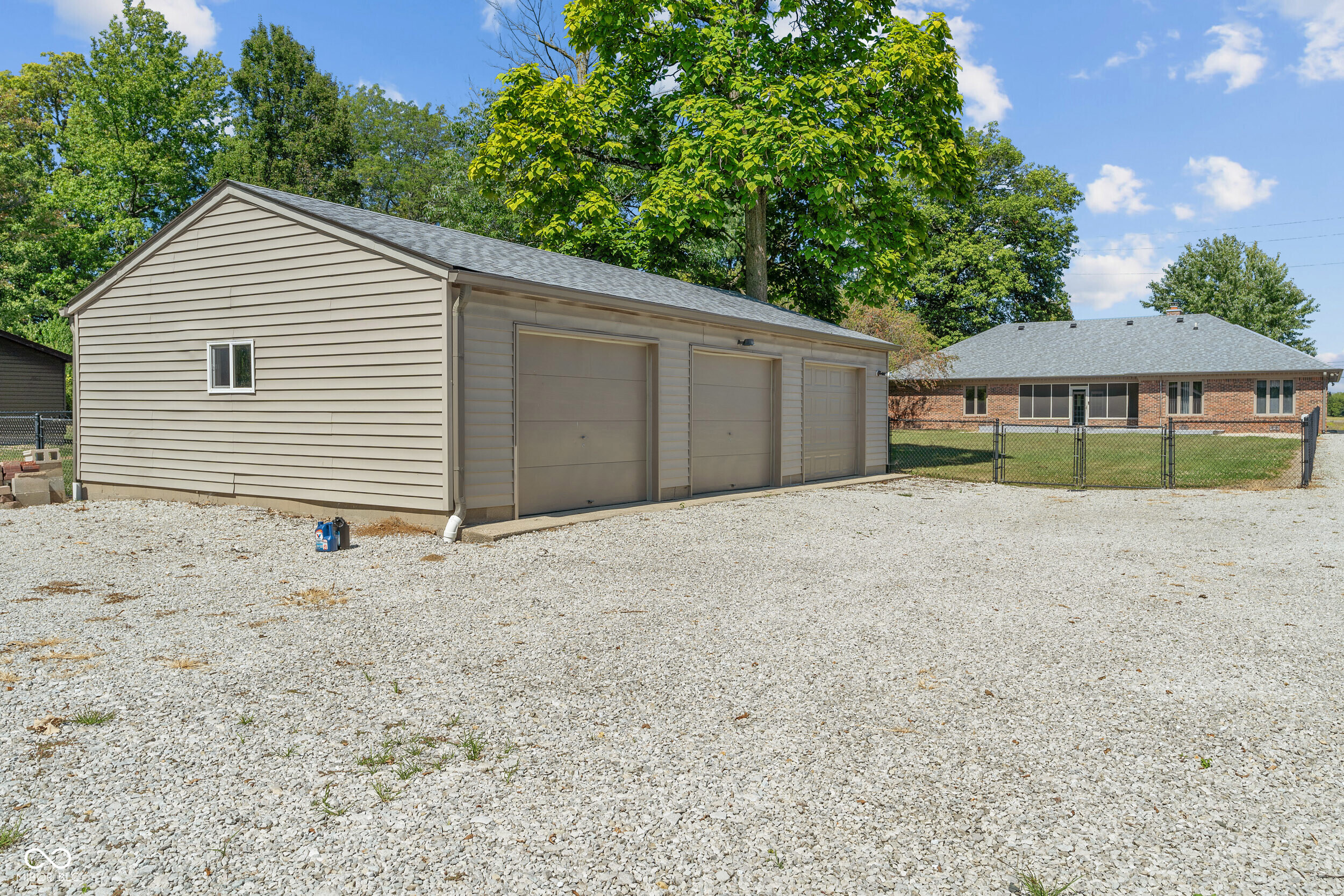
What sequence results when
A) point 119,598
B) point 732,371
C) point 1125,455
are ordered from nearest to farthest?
point 119,598 → point 732,371 → point 1125,455

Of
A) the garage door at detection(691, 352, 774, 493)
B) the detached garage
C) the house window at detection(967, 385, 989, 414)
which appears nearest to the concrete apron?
the detached garage

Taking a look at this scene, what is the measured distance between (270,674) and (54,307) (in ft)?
113

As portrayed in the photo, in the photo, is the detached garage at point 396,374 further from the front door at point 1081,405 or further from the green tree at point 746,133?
the front door at point 1081,405

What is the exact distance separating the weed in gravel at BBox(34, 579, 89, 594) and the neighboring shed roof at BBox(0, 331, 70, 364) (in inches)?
986

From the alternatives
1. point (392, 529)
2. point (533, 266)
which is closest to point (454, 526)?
point (392, 529)

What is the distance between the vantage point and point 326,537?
7926 millimetres

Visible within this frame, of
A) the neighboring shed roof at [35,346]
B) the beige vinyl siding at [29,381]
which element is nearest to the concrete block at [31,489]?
the beige vinyl siding at [29,381]

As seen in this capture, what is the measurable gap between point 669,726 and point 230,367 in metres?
9.57

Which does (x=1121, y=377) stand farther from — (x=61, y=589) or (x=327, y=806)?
(x=327, y=806)

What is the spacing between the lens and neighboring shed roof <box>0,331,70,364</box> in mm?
25250

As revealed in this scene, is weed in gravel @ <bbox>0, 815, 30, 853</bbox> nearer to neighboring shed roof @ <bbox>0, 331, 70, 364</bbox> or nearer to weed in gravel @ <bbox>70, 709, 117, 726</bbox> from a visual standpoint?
weed in gravel @ <bbox>70, 709, 117, 726</bbox>

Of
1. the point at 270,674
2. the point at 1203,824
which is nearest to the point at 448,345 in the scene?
the point at 270,674

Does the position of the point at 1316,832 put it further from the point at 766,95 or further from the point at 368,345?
the point at 766,95

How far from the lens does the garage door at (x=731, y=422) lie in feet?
41.0
